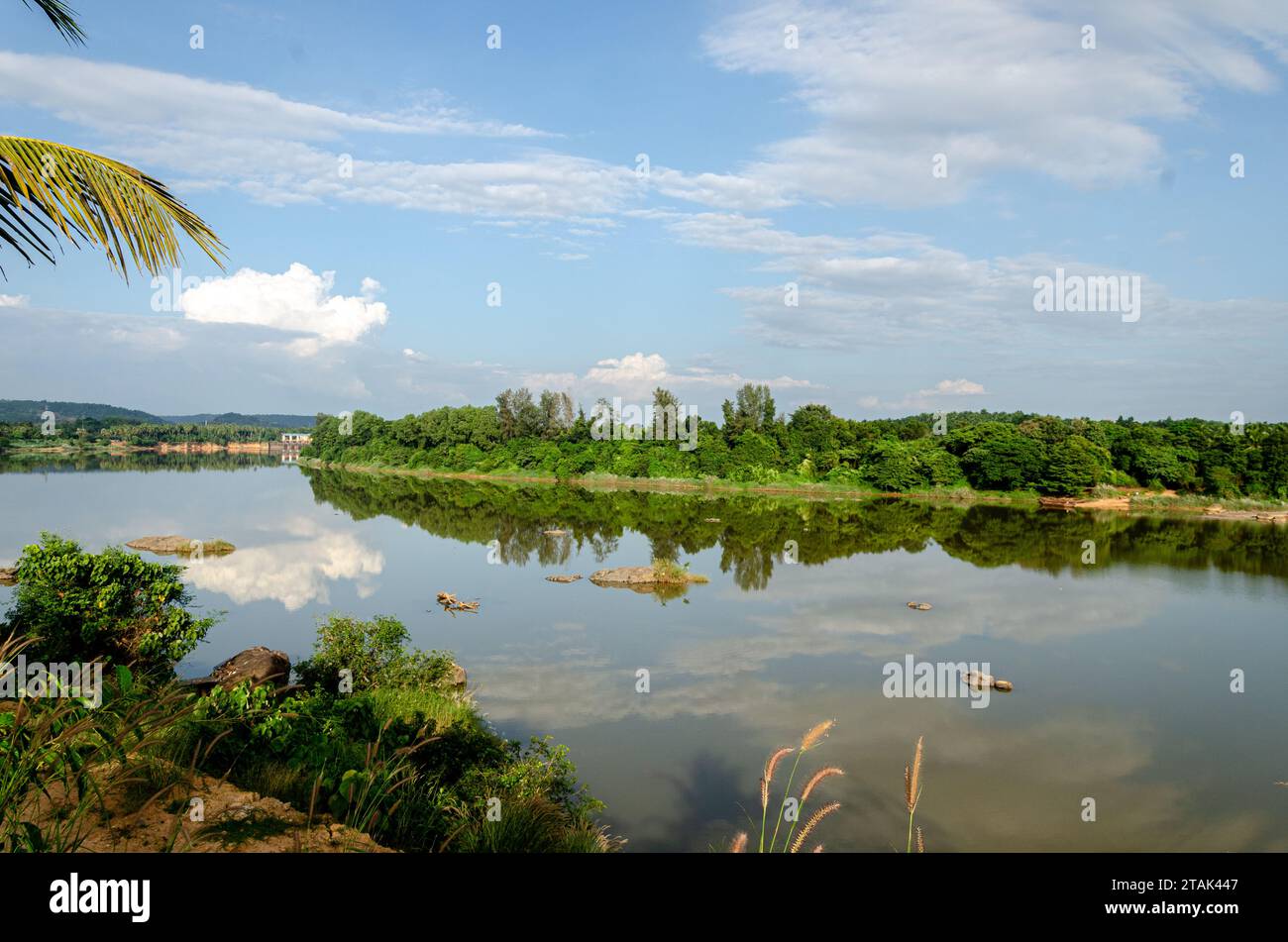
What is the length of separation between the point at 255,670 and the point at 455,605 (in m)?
9.38

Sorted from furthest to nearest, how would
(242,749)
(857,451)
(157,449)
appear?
(157,449), (857,451), (242,749)

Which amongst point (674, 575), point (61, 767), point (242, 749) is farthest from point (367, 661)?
point (674, 575)

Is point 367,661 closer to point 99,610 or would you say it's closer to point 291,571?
point 99,610

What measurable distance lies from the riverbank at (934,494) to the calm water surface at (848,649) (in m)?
12.2

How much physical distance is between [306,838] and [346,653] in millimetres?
9738

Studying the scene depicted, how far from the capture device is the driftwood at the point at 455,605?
2212cm

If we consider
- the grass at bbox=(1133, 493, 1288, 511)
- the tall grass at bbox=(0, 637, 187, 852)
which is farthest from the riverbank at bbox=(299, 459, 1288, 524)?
the tall grass at bbox=(0, 637, 187, 852)

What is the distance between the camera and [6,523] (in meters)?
35.6

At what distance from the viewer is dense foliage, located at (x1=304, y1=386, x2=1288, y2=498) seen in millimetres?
57875

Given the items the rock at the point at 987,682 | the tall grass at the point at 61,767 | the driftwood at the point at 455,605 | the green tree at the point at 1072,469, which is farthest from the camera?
the green tree at the point at 1072,469

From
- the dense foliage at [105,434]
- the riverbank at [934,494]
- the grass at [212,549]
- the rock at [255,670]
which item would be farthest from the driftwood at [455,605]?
the dense foliage at [105,434]

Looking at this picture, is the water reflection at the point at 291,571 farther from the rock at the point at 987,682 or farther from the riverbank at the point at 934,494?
the riverbank at the point at 934,494

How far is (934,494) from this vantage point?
62125mm

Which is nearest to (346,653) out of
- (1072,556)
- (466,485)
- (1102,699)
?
(1102,699)
